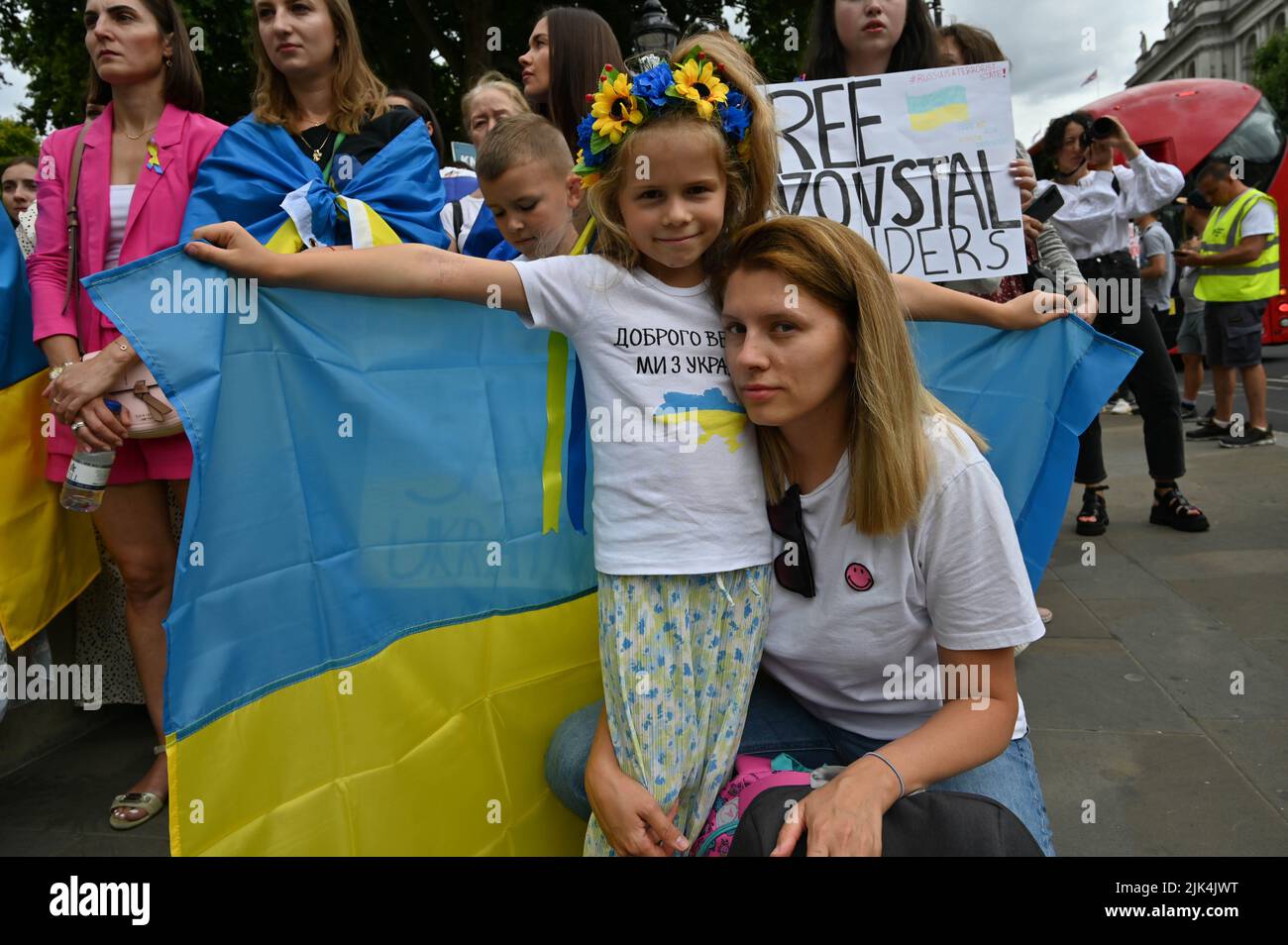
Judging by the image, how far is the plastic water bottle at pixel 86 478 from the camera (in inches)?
95.3

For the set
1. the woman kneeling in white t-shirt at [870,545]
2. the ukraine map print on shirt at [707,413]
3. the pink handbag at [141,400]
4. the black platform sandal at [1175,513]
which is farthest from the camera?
the black platform sandal at [1175,513]

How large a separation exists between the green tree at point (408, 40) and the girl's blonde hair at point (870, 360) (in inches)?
412

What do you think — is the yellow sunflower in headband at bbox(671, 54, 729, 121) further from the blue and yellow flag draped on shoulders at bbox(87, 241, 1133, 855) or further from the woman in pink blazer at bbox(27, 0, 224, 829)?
the woman in pink blazer at bbox(27, 0, 224, 829)

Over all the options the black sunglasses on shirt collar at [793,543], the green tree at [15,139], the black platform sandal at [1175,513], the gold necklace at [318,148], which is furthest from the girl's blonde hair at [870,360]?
the green tree at [15,139]

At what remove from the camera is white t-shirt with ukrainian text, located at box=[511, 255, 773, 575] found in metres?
1.85

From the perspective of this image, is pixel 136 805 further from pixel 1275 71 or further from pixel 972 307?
pixel 1275 71

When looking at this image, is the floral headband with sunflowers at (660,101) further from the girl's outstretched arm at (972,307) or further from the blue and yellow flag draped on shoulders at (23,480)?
the blue and yellow flag draped on shoulders at (23,480)

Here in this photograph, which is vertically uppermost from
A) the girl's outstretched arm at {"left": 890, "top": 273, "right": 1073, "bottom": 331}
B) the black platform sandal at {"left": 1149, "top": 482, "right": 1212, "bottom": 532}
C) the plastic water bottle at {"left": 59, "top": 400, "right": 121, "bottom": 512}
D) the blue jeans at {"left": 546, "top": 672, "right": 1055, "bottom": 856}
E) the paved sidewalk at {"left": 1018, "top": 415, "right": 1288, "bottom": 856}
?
the girl's outstretched arm at {"left": 890, "top": 273, "right": 1073, "bottom": 331}

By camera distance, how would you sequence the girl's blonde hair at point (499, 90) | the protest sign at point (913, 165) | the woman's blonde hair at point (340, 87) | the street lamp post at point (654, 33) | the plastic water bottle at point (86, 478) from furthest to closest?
the street lamp post at point (654, 33) → the girl's blonde hair at point (499, 90) → the protest sign at point (913, 165) → the woman's blonde hair at point (340, 87) → the plastic water bottle at point (86, 478)

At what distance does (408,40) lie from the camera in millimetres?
13531

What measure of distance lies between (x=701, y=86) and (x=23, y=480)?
2.21m

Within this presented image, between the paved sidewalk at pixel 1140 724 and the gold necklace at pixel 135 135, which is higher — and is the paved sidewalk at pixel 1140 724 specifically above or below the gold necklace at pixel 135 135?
below

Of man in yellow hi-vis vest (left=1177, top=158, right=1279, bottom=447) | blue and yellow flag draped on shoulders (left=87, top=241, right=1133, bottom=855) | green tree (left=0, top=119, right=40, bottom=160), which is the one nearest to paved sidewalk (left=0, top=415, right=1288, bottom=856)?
blue and yellow flag draped on shoulders (left=87, top=241, right=1133, bottom=855)

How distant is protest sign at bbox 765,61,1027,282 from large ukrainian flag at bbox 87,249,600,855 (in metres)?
1.27
